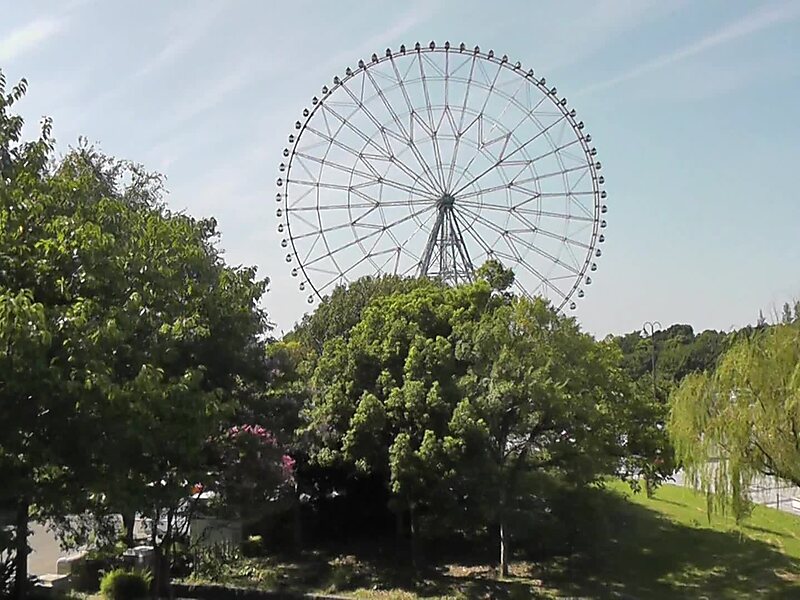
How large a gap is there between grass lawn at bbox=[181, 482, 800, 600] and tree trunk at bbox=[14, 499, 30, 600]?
5.43m

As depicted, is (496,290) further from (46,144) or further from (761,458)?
(46,144)

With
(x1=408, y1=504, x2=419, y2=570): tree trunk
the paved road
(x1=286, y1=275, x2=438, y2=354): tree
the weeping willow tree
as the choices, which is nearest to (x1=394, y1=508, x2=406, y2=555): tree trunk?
(x1=408, y1=504, x2=419, y2=570): tree trunk

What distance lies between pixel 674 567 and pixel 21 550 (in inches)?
443

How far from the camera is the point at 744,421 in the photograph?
12.9 meters

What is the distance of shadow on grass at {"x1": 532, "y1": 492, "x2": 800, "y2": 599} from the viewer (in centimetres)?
1409

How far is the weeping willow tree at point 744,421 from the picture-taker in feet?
40.8

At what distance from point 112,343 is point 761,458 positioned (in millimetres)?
9841

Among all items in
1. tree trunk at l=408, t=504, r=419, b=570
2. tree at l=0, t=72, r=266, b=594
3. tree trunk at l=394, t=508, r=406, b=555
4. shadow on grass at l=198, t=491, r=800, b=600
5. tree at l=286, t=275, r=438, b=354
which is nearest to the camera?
tree at l=0, t=72, r=266, b=594

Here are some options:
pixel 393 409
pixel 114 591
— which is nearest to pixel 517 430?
pixel 393 409

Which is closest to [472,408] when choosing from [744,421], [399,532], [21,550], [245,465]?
[245,465]

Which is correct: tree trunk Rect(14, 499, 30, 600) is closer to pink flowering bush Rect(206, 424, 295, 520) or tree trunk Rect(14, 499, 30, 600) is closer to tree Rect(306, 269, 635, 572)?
pink flowering bush Rect(206, 424, 295, 520)

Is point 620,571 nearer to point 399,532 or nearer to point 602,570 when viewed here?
point 602,570

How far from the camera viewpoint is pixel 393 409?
46.9 feet

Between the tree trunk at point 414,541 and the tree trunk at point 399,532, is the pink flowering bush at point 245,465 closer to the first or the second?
the tree trunk at point 414,541
